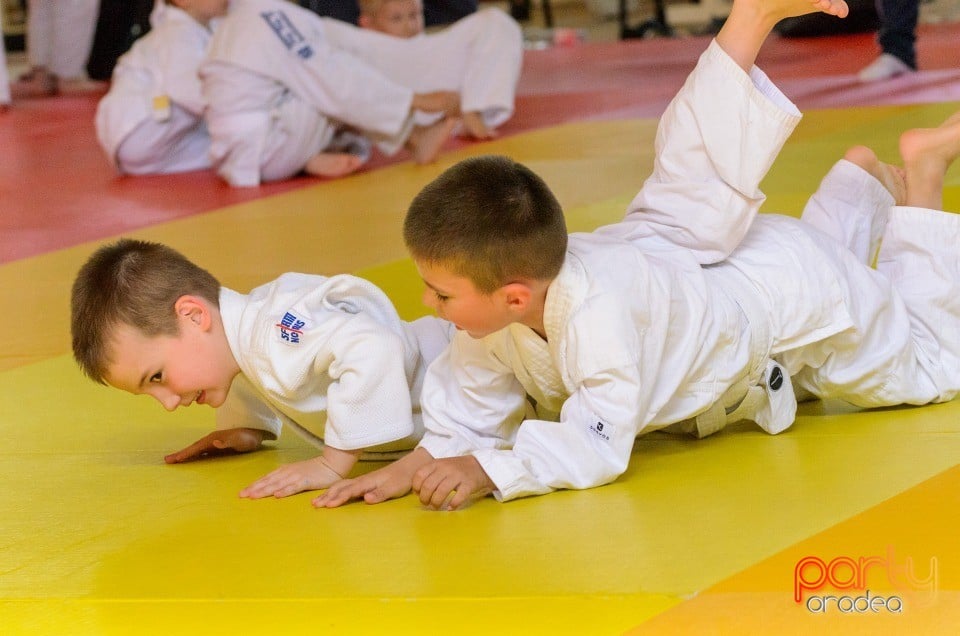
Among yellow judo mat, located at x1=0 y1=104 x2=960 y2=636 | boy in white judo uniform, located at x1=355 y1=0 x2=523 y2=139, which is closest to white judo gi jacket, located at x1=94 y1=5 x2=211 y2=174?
boy in white judo uniform, located at x1=355 y1=0 x2=523 y2=139

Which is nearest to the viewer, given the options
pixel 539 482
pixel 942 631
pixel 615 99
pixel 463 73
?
pixel 942 631

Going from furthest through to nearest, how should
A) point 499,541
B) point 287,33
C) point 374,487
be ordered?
point 287,33
point 374,487
point 499,541

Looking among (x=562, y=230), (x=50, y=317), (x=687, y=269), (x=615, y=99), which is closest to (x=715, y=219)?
(x=687, y=269)

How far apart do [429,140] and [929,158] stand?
3196 millimetres

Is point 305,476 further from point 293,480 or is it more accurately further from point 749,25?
point 749,25

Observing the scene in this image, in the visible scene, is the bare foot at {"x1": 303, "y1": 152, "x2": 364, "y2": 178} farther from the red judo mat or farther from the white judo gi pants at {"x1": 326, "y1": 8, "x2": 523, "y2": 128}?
the white judo gi pants at {"x1": 326, "y1": 8, "x2": 523, "y2": 128}

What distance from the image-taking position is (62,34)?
8.91m

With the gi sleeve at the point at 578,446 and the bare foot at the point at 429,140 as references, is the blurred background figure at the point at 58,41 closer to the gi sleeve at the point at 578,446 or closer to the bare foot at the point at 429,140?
the bare foot at the point at 429,140

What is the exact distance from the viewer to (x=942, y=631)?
4.58 feet

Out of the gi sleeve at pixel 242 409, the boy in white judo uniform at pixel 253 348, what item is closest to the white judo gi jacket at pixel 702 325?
the boy in white judo uniform at pixel 253 348

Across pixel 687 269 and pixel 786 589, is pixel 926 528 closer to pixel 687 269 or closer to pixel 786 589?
pixel 786 589

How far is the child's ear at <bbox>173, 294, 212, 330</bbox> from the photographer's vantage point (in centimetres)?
213

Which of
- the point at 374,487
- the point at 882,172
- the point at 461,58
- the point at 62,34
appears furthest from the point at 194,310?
the point at 62,34

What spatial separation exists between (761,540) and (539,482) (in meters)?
0.39
